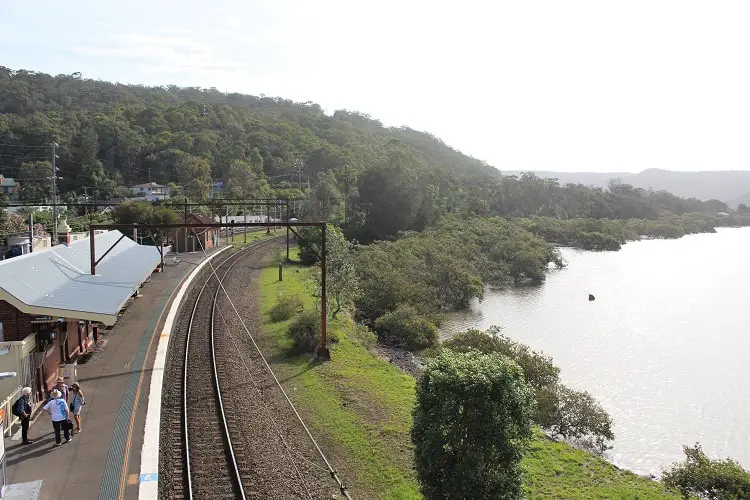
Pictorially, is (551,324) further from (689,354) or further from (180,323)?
(180,323)

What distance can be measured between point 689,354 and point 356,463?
981 inches

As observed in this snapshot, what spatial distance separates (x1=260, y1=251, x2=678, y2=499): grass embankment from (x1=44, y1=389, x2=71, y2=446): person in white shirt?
5888mm

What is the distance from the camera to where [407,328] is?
95.9 ft

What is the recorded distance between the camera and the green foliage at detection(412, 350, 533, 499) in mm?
10664

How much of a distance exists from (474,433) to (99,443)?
8.58 m

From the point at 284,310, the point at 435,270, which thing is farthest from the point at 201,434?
the point at 435,270

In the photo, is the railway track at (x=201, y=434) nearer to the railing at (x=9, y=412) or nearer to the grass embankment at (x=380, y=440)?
the grass embankment at (x=380, y=440)

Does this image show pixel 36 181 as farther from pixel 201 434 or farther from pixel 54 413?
pixel 201 434

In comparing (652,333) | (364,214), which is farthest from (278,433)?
(364,214)

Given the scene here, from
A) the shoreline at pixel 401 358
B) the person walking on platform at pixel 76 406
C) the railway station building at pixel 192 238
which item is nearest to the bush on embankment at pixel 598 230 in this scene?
the railway station building at pixel 192 238

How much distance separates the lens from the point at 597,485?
14.2 meters

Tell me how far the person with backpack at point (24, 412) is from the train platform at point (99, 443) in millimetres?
183

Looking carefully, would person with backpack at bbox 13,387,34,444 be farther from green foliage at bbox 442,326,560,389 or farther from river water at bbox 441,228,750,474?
river water at bbox 441,228,750,474

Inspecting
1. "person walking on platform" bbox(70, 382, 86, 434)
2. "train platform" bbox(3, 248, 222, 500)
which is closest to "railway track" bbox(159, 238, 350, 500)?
"train platform" bbox(3, 248, 222, 500)
